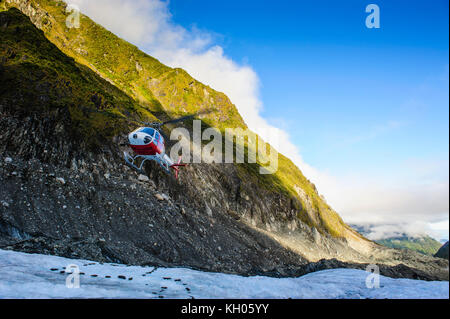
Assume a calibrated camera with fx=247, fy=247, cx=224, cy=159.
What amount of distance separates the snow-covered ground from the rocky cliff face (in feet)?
12.7

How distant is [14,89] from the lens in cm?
2664

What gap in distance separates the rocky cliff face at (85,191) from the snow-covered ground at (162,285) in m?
3.87

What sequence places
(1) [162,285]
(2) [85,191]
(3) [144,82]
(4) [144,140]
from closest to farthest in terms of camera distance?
(1) [162,285] < (4) [144,140] < (2) [85,191] < (3) [144,82]

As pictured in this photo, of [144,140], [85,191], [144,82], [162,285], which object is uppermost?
[144,82]

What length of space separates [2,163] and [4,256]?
14.1 meters

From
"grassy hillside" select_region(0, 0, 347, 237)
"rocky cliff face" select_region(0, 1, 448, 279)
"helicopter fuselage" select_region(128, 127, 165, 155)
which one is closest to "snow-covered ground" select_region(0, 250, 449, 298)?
"rocky cliff face" select_region(0, 1, 448, 279)

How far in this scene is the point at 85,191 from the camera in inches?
946

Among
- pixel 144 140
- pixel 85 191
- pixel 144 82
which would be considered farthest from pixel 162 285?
pixel 144 82

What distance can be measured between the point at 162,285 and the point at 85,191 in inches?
708

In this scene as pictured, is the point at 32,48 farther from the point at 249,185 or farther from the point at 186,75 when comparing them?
the point at 186,75

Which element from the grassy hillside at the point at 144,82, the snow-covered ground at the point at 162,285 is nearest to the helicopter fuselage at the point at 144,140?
the snow-covered ground at the point at 162,285

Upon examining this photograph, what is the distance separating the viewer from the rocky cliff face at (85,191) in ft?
63.6

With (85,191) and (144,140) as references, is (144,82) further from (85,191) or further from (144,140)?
(144,140)
